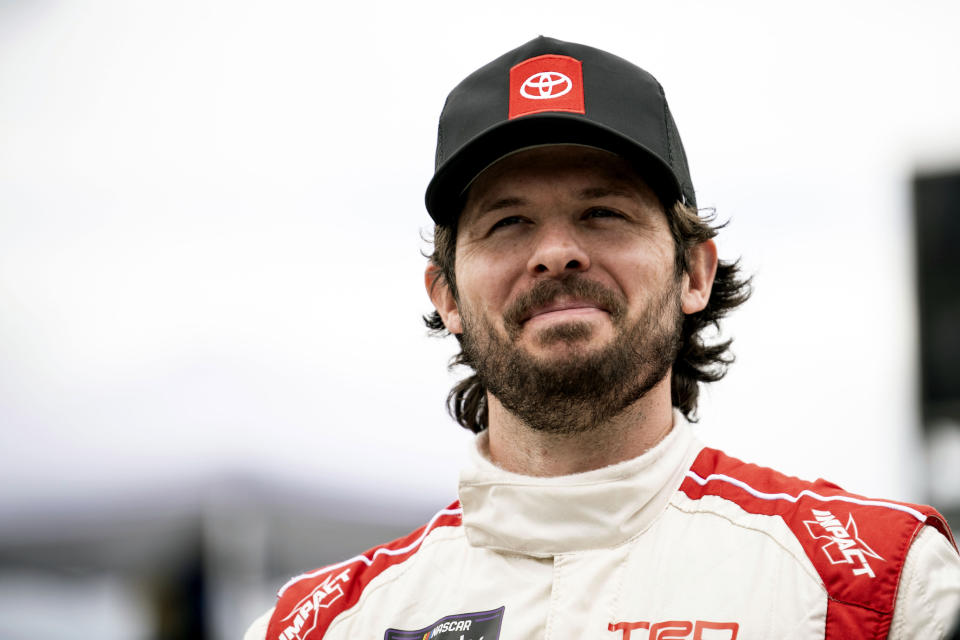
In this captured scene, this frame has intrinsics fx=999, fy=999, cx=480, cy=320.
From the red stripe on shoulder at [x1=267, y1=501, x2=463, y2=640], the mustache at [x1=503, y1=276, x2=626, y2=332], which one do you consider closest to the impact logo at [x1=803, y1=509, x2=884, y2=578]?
the mustache at [x1=503, y1=276, x2=626, y2=332]

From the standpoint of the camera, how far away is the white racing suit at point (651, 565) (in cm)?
164

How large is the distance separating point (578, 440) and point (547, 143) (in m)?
0.62

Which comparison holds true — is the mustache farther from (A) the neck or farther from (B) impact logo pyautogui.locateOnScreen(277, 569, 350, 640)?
(B) impact logo pyautogui.locateOnScreen(277, 569, 350, 640)

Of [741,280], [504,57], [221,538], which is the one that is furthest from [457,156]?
[221,538]

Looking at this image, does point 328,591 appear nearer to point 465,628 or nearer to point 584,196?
point 465,628

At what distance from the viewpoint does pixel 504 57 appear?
2.20 meters

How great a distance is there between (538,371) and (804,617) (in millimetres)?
671

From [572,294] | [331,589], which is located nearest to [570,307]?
[572,294]

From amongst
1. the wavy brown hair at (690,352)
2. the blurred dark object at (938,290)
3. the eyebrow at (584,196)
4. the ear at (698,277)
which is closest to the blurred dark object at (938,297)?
the blurred dark object at (938,290)

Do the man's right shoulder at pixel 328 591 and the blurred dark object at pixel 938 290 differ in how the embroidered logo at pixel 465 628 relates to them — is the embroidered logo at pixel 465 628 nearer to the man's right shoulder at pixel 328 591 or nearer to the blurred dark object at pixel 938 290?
the man's right shoulder at pixel 328 591

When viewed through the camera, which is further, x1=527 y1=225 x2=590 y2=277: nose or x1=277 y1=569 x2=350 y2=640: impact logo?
x1=277 y1=569 x2=350 y2=640: impact logo

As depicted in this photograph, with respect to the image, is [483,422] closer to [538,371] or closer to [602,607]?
[538,371]

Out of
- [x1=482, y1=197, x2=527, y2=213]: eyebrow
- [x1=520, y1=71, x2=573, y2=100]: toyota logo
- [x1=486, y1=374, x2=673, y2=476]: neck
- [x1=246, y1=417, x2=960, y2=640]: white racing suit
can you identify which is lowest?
[x1=246, y1=417, x2=960, y2=640]: white racing suit

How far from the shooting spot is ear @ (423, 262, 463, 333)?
2.38m
